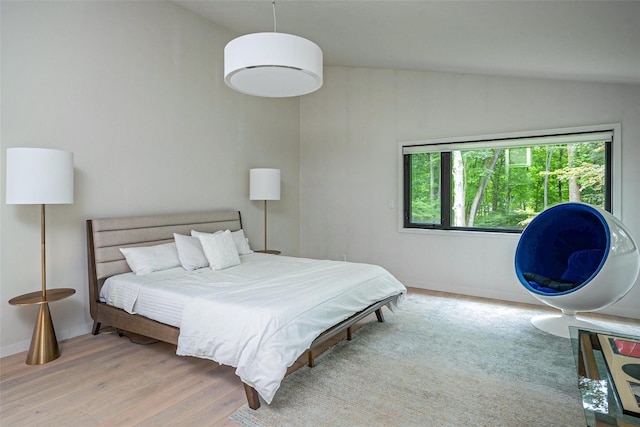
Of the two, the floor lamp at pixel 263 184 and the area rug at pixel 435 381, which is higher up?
the floor lamp at pixel 263 184

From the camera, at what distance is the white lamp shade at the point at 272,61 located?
2.22m

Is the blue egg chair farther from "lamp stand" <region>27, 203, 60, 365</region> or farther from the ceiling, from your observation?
"lamp stand" <region>27, 203, 60, 365</region>

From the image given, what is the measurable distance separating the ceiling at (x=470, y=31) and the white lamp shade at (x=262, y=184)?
69.0 inches

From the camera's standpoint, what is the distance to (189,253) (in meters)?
3.62

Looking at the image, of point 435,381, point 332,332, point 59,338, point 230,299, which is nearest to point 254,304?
point 230,299

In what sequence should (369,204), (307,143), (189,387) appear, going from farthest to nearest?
(307,143) → (369,204) → (189,387)

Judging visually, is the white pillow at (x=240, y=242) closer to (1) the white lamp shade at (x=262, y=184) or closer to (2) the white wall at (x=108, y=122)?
(2) the white wall at (x=108, y=122)

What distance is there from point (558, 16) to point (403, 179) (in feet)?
9.53

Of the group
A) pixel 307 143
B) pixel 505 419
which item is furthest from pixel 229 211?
pixel 505 419

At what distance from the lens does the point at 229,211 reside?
15.6 feet

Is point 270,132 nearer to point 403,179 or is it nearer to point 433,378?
point 403,179

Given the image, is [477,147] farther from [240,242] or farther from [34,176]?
[34,176]

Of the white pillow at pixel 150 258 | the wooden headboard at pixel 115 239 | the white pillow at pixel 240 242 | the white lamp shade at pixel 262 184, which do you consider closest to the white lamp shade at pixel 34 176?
the wooden headboard at pixel 115 239

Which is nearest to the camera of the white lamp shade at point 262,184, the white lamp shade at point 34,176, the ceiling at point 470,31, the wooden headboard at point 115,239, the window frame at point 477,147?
the ceiling at point 470,31
